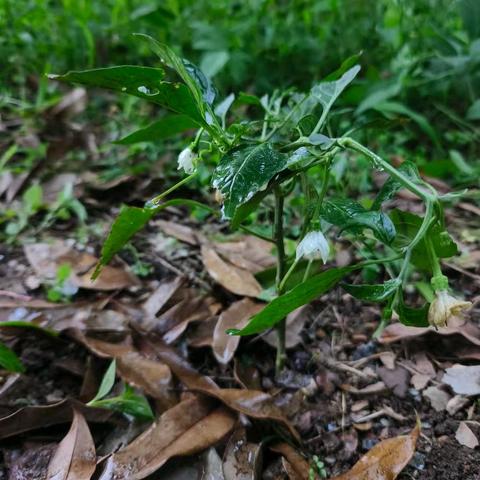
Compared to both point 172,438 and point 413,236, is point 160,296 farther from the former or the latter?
point 413,236

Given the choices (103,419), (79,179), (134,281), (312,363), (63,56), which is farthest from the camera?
(63,56)

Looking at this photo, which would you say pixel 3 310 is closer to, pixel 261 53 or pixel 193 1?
pixel 261 53

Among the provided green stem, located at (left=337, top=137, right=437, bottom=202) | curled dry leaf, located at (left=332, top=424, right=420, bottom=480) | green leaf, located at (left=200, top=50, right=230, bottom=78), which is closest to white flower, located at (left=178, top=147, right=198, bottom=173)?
green stem, located at (left=337, top=137, right=437, bottom=202)

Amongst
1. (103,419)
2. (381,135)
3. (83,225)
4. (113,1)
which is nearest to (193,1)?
(113,1)

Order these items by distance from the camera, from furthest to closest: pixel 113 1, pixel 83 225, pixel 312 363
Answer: pixel 113 1
pixel 83 225
pixel 312 363

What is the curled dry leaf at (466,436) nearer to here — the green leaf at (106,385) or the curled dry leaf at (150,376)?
the curled dry leaf at (150,376)

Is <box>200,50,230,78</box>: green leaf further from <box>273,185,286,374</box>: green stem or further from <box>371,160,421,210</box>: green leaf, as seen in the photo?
<box>371,160,421,210</box>: green leaf
